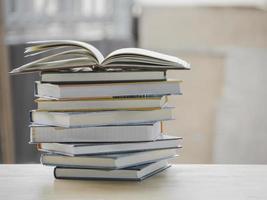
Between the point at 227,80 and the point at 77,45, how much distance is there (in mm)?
1707

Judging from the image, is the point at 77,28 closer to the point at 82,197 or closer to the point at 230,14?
the point at 230,14

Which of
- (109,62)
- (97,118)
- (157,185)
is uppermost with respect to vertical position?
(109,62)

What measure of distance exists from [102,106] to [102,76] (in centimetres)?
5

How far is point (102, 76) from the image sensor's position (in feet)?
3.44

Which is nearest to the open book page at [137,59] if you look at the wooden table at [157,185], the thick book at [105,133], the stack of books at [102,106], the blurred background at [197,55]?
the stack of books at [102,106]

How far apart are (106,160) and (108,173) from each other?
4 centimetres

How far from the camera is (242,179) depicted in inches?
42.9

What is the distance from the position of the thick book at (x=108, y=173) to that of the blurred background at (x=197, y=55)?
1574 mm

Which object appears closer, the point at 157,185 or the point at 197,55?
the point at 157,185

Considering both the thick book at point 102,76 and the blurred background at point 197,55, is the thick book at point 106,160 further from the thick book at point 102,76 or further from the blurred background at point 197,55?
the blurred background at point 197,55

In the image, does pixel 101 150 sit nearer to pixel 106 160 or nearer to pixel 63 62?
pixel 106 160

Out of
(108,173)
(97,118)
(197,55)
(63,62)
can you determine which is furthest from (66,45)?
(197,55)

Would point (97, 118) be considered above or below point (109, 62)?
below

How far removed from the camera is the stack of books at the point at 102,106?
1.05 meters
